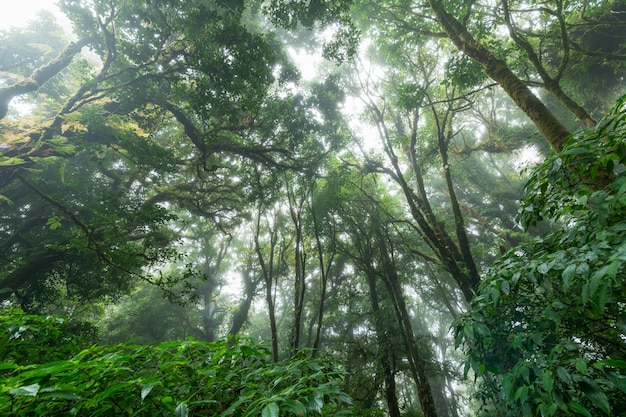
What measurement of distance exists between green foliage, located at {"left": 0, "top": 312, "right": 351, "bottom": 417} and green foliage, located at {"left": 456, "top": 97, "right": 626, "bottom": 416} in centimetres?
108

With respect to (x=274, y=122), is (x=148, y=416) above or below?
below

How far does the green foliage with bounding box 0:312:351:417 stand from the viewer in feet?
3.26

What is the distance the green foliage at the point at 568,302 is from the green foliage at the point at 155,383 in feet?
3.53

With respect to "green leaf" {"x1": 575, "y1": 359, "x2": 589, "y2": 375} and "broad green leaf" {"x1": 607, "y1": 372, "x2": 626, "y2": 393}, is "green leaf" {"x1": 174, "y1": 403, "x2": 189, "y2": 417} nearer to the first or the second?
"green leaf" {"x1": 575, "y1": 359, "x2": 589, "y2": 375}

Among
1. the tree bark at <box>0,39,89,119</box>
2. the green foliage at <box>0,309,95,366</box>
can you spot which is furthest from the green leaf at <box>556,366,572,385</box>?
the tree bark at <box>0,39,89,119</box>

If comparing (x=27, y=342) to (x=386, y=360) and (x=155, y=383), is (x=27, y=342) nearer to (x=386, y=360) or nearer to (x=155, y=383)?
(x=155, y=383)

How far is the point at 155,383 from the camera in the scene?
1.08 m

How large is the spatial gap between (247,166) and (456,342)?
351 inches

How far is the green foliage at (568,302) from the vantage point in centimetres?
127

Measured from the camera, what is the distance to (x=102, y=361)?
4.13 ft

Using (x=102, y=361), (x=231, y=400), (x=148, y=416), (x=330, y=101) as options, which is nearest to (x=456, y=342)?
(x=231, y=400)

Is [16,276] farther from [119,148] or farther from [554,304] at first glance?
[554,304]

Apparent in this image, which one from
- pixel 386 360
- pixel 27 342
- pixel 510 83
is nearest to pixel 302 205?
pixel 386 360

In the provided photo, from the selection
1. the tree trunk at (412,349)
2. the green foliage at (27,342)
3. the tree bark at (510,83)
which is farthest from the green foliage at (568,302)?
the tree trunk at (412,349)
